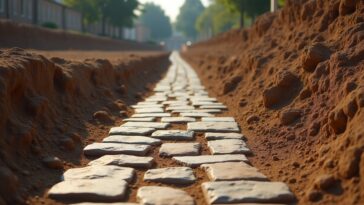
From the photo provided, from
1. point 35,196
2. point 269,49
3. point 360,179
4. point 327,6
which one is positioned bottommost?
point 35,196

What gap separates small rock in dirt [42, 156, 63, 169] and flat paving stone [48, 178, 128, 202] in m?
0.47

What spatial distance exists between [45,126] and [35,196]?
1.58m

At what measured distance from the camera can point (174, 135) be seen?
587 cm

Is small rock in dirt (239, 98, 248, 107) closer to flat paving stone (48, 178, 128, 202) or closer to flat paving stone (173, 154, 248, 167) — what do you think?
flat paving stone (173, 154, 248, 167)

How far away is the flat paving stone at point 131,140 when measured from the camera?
5416 millimetres

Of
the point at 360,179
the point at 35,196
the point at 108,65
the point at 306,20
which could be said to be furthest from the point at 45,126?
the point at 306,20

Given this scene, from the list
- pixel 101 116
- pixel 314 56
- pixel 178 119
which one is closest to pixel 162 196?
pixel 314 56

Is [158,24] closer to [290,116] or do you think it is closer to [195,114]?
[195,114]

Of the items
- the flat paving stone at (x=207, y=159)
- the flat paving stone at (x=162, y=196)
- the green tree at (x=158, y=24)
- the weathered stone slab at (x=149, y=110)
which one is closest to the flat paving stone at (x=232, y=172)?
the flat paving stone at (x=207, y=159)

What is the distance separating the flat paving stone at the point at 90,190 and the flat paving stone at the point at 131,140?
1.45 meters

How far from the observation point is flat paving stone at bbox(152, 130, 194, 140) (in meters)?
5.81

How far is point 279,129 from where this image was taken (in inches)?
219

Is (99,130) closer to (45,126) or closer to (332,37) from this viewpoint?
(45,126)

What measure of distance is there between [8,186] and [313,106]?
3.25 m
